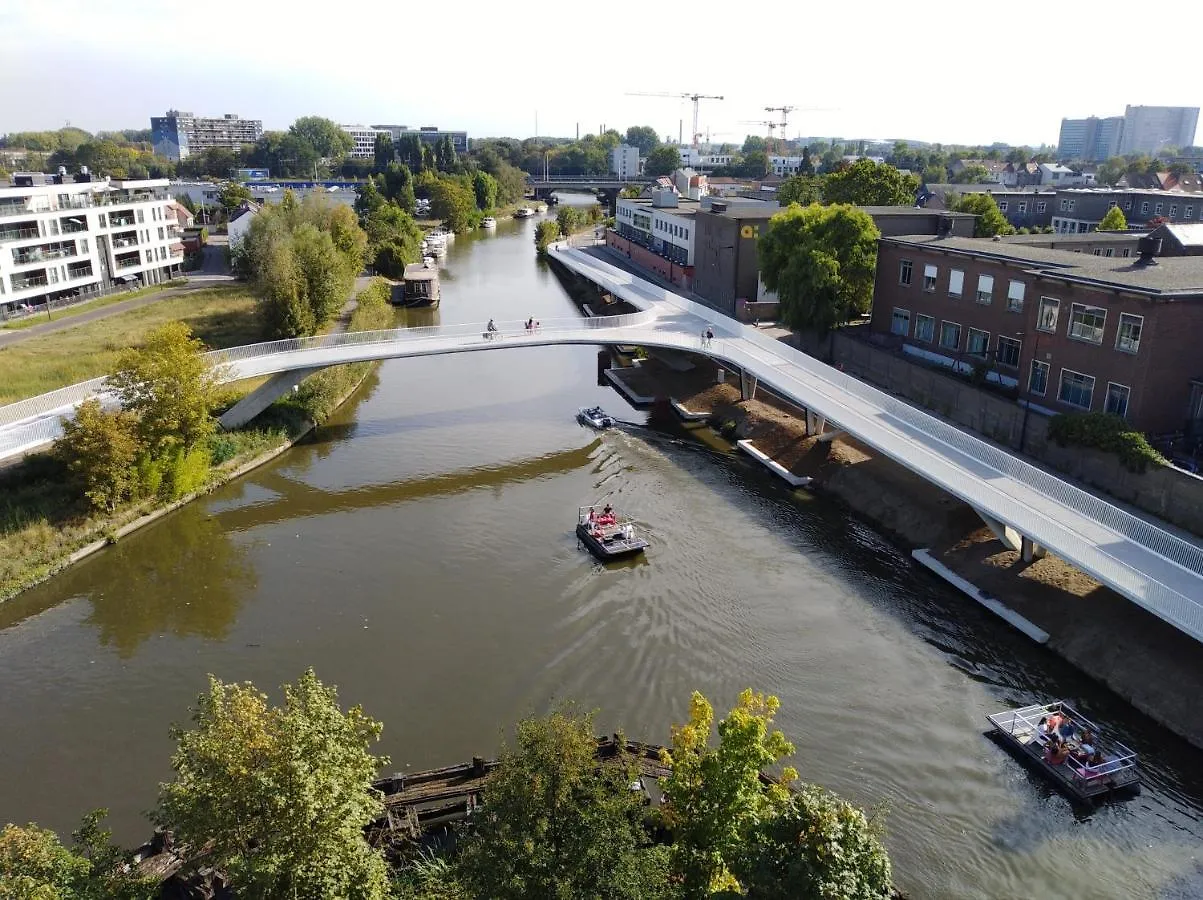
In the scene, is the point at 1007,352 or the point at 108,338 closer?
the point at 1007,352

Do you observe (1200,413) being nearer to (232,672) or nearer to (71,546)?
(232,672)

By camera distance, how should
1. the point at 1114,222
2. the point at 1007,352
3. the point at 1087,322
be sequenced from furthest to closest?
the point at 1114,222
the point at 1007,352
the point at 1087,322

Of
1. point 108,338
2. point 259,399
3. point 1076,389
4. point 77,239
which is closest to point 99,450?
point 259,399

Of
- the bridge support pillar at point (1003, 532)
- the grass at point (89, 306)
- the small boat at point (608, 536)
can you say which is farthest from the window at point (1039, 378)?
the grass at point (89, 306)

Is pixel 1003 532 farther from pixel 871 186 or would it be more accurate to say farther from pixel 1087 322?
pixel 871 186

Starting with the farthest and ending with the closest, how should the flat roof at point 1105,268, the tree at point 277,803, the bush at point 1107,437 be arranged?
the flat roof at point 1105,268 → the bush at point 1107,437 → the tree at point 277,803

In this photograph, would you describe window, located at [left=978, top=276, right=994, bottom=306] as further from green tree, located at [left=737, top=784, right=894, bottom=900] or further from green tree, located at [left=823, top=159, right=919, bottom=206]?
green tree, located at [left=737, top=784, right=894, bottom=900]

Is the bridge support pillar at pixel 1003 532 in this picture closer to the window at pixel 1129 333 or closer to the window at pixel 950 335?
the window at pixel 1129 333

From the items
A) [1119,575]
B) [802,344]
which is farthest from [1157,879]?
[802,344]
